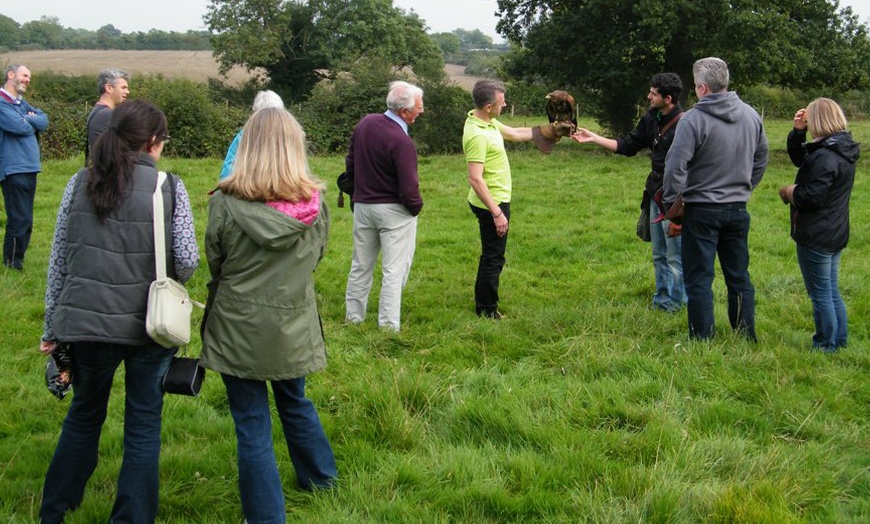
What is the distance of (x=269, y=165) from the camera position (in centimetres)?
348

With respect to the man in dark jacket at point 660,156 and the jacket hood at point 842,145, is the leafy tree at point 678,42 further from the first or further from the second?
the jacket hood at point 842,145

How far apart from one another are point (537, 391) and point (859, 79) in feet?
71.3

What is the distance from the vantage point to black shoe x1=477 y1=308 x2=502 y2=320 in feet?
24.2

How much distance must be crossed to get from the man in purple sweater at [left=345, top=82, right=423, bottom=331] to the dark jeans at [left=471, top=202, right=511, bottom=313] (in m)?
0.72

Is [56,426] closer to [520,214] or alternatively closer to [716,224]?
[716,224]

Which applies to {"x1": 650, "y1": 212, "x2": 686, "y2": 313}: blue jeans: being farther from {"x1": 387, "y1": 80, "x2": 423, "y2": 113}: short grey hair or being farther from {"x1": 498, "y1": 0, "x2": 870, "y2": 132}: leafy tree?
{"x1": 498, "y1": 0, "x2": 870, "y2": 132}: leafy tree

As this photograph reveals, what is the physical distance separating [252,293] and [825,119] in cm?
454

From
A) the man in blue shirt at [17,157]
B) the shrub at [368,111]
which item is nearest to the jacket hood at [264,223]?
the man in blue shirt at [17,157]

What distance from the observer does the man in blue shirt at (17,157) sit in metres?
8.11

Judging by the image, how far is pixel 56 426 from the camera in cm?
482

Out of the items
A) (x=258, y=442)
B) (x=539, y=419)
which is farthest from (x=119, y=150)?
(x=539, y=419)

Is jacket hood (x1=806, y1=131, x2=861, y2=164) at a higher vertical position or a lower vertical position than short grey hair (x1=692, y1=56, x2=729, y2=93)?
lower

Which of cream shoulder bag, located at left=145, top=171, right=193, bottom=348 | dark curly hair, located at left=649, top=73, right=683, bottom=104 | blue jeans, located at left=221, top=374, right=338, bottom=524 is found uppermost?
dark curly hair, located at left=649, top=73, right=683, bottom=104

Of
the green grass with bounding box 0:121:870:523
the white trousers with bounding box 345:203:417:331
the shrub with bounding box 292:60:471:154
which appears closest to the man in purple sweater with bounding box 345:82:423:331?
the white trousers with bounding box 345:203:417:331
